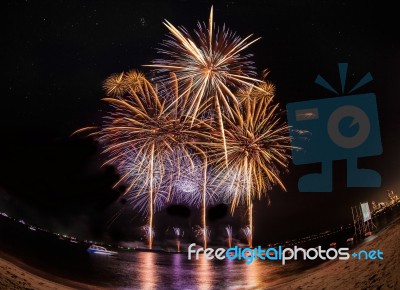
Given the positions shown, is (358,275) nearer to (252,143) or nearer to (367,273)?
(367,273)

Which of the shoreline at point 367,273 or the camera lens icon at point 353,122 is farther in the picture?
the camera lens icon at point 353,122

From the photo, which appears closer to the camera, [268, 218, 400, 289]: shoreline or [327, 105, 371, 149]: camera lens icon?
[268, 218, 400, 289]: shoreline

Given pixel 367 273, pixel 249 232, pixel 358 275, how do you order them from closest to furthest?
pixel 367 273, pixel 358 275, pixel 249 232

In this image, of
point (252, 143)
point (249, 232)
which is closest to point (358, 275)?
point (252, 143)

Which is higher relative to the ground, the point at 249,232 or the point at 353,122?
the point at 353,122

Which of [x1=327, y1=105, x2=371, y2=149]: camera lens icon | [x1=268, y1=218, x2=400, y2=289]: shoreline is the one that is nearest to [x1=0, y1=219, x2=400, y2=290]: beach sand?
[x1=268, y1=218, x2=400, y2=289]: shoreline

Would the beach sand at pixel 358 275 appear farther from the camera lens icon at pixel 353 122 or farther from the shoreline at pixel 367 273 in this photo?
the camera lens icon at pixel 353 122

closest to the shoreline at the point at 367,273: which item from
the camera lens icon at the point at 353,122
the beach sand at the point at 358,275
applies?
the beach sand at the point at 358,275

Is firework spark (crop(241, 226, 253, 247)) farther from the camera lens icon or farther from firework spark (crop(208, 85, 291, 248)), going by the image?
the camera lens icon

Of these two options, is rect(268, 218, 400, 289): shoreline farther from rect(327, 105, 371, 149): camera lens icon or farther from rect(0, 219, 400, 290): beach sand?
rect(327, 105, 371, 149): camera lens icon

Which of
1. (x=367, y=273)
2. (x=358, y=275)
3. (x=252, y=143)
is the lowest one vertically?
(x=358, y=275)

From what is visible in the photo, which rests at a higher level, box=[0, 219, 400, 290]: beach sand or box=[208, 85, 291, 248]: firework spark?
box=[208, 85, 291, 248]: firework spark

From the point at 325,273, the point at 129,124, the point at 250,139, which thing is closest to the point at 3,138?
the point at 129,124

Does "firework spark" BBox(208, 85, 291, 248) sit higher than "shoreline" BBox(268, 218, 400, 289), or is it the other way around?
"firework spark" BBox(208, 85, 291, 248)
